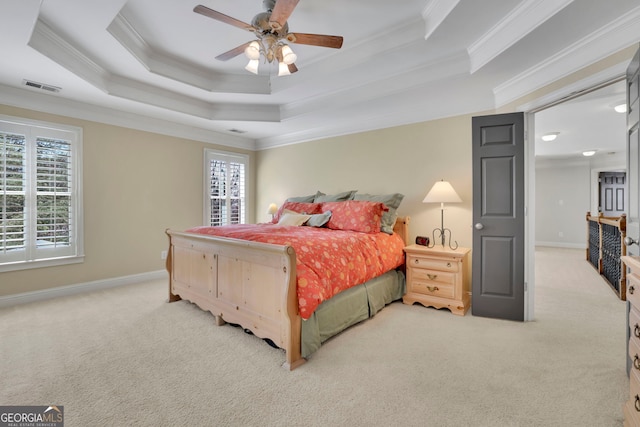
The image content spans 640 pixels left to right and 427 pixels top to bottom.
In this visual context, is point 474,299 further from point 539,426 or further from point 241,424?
point 241,424

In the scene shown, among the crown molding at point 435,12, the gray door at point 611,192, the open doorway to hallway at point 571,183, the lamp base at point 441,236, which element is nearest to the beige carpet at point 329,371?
the lamp base at point 441,236

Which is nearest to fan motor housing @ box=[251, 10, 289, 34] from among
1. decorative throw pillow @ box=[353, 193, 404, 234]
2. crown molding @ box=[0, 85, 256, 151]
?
decorative throw pillow @ box=[353, 193, 404, 234]

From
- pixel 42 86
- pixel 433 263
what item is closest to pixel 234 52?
pixel 42 86

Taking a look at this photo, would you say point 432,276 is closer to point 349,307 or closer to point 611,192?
point 349,307

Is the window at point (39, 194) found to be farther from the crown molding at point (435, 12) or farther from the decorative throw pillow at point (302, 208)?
the crown molding at point (435, 12)

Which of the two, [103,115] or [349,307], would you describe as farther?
[103,115]

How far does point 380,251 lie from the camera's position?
323 centimetres

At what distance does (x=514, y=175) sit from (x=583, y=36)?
3.93ft

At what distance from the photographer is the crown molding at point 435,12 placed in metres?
2.24

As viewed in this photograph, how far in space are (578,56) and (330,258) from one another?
2526mm

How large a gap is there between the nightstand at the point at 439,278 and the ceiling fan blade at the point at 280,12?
2579mm

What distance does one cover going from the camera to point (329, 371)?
209 cm

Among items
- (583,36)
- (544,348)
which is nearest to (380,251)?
(544,348)

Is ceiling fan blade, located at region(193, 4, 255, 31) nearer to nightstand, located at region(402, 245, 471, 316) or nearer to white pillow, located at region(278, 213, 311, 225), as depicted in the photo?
white pillow, located at region(278, 213, 311, 225)
